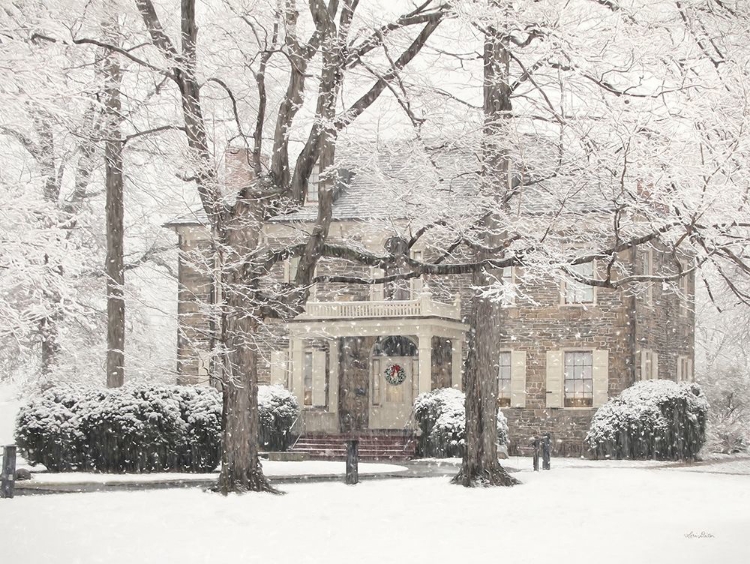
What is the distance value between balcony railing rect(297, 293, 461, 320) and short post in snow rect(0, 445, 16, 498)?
1337cm

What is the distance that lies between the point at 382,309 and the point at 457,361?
265 cm

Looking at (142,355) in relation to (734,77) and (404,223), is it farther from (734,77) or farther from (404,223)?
(734,77)

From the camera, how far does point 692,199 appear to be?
12.2m

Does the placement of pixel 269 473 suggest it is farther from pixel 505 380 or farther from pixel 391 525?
pixel 505 380

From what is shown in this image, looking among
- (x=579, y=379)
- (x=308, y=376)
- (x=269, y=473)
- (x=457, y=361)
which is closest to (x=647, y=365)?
(x=579, y=379)

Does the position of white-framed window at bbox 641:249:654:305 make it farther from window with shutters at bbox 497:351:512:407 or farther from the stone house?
window with shutters at bbox 497:351:512:407

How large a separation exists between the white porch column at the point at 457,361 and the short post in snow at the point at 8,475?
15.3 meters

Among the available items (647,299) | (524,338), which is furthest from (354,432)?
(647,299)

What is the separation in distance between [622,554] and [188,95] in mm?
8968

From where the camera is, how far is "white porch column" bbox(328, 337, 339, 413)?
1160 inches

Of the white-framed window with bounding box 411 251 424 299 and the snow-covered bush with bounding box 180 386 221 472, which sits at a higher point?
the white-framed window with bounding box 411 251 424 299

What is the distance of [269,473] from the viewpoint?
66.9 ft
